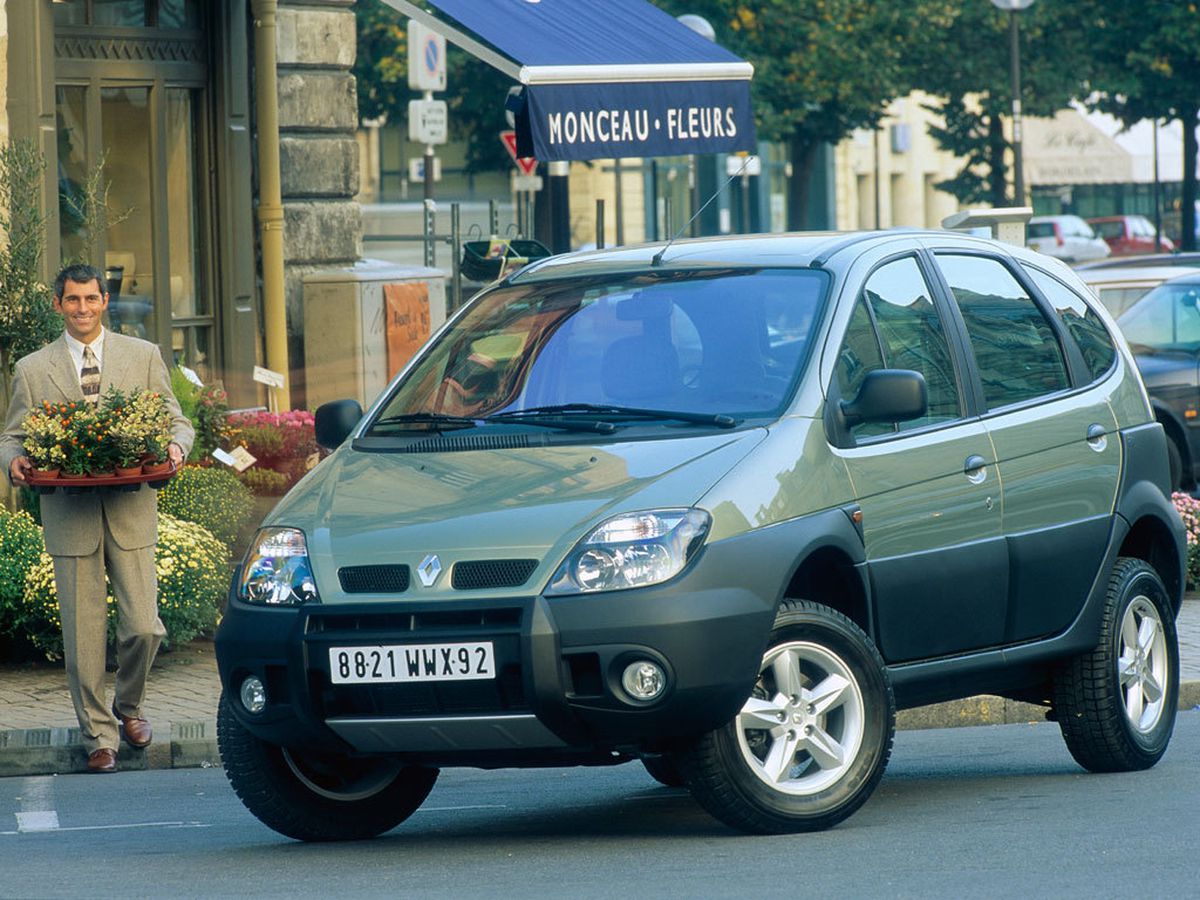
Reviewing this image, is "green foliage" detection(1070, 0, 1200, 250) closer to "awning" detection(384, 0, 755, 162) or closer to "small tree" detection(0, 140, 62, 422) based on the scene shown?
"awning" detection(384, 0, 755, 162)

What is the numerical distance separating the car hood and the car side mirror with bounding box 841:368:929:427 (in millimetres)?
333

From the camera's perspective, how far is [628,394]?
7168 mm

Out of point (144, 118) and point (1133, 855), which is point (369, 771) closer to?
point (1133, 855)

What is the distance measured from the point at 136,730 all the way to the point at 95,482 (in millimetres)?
1030

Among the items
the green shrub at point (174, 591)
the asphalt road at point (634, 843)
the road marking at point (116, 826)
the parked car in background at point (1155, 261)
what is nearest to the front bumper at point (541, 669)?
the asphalt road at point (634, 843)

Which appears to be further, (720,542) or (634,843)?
(634,843)

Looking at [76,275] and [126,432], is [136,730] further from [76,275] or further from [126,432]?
[76,275]

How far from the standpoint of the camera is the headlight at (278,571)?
21.5 feet

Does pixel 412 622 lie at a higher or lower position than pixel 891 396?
lower

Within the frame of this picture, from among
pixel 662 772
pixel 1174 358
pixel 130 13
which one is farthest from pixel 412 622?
pixel 1174 358

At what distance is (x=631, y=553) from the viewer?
630cm

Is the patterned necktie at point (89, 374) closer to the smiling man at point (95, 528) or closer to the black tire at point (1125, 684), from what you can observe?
the smiling man at point (95, 528)

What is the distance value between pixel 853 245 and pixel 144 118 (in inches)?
344

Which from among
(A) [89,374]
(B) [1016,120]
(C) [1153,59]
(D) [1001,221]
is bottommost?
(A) [89,374]
